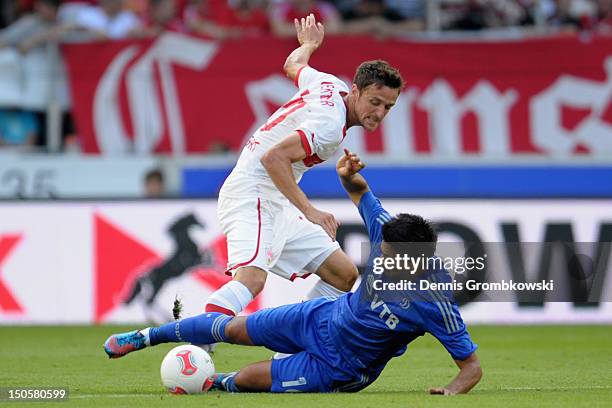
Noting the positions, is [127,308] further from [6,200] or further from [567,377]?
[567,377]

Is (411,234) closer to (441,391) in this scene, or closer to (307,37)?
(441,391)

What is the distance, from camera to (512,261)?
1464 centimetres

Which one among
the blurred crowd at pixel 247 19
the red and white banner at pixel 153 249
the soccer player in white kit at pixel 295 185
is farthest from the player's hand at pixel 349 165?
the blurred crowd at pixel 247 19

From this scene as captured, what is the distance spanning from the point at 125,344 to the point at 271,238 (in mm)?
1568

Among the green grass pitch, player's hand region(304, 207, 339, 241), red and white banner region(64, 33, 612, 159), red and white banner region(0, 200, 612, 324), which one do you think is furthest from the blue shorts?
red and white banner region(64, 33, 612, 159)

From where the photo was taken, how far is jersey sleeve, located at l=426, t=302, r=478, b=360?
7.76 metres

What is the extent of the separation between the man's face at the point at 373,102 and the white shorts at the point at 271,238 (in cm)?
97

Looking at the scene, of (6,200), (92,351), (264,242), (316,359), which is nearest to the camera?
(316,359)

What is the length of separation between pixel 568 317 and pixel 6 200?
Result: 681cm

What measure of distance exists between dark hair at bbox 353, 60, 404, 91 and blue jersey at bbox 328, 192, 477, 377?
1180 mm

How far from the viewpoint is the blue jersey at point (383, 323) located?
25.5ft

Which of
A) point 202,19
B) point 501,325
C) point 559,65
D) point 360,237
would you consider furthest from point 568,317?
point 202,19

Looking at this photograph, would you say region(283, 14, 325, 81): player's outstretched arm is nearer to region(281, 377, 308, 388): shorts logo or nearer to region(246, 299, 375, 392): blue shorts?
region(246, 299, 375, 392): blue shorts

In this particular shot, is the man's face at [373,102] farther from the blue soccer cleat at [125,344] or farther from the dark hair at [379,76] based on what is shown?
the blue soccer cleat at [125,344]
